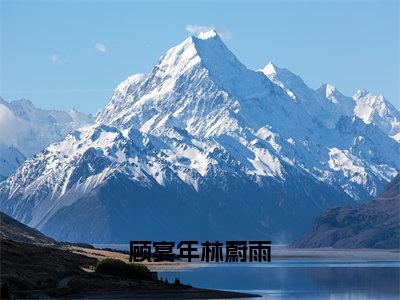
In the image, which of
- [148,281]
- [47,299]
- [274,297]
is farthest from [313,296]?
[47,299]

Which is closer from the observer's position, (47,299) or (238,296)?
(47,299)

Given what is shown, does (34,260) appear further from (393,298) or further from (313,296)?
(393,298)

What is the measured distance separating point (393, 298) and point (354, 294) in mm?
16184

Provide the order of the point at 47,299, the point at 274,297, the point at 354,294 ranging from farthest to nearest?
the point at 354,294
the point at 274,297
the point at 47,299

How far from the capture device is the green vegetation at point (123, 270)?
19062 centimetres

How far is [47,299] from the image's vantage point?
Answer: 151375 millimetres

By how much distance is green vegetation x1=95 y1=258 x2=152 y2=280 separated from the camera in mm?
190625

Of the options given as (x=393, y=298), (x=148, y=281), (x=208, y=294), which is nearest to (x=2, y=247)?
(x=148, y=281)

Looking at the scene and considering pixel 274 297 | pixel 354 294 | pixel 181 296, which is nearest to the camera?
pixel 181 296

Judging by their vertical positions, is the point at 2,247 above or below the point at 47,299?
above

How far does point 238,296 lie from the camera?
6988 inches

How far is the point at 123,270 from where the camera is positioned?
19150 cm

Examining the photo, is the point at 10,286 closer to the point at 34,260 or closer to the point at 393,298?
the point at 34,260

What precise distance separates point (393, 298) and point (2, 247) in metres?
59.8
